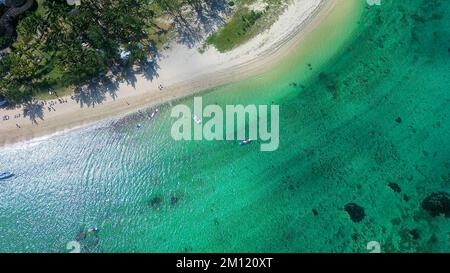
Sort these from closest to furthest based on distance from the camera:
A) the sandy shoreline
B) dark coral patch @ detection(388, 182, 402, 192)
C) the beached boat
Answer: dark coral patch @ detection(388, 182, 402, 192) < the beached boat < the sandy shoreline

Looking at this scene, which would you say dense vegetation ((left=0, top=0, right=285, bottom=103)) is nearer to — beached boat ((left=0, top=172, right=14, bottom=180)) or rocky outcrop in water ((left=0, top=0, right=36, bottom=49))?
rocky outcrop in water ((left=0, top=0, right=36, bottom=49))

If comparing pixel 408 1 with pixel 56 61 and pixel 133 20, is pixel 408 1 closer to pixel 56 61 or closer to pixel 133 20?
pixel 133 20

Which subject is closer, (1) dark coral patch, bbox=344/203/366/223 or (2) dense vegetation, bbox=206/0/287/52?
(1) dark coral patch, bbox=344/203/366/223

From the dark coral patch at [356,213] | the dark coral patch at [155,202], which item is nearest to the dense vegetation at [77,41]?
the dark coral patch at [155,202]

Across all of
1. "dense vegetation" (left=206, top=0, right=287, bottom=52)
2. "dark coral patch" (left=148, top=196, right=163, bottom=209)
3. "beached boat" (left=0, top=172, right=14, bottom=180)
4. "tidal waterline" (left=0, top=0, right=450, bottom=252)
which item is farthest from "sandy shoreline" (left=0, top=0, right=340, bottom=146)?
"dark coral patch" (left=148, top=196, right=163, bottom=209)

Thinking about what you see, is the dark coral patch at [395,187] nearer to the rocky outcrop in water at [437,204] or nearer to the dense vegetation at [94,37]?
the rocky outcrop in water at [437,204]
